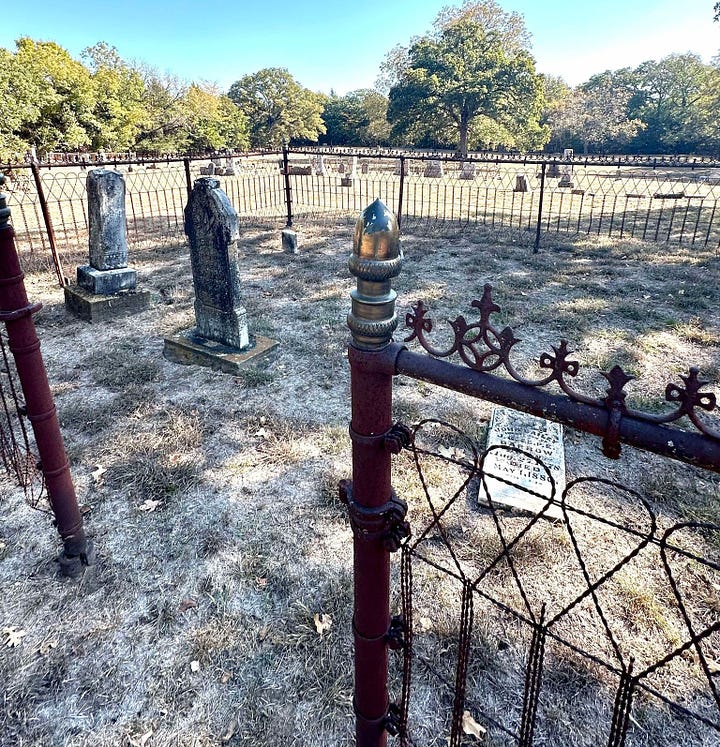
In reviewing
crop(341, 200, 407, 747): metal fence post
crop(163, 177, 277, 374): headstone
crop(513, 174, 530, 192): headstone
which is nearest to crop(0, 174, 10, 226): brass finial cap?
crop(341, 200, 407, 747): metal fence post

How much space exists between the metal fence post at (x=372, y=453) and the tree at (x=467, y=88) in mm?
29932

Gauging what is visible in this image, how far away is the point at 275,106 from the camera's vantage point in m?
42.5

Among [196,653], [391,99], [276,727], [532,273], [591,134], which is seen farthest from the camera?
[591,134]

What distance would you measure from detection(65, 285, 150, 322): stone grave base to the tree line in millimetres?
10181

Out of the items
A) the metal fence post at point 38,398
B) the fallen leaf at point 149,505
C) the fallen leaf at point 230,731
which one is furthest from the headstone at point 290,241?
the fallen leaf at point 230,731

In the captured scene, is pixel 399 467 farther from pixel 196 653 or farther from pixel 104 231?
pixel 104 231

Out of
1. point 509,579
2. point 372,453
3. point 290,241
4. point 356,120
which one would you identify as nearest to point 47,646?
point 372,453

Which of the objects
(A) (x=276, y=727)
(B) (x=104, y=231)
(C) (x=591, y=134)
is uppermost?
(C) (x=591, y=134)

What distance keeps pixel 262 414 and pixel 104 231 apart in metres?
3.82

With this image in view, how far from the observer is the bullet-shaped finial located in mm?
1090

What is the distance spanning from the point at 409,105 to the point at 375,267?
104 feet

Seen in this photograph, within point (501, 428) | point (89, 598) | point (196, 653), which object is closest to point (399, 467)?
point (501, 428)

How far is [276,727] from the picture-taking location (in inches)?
88.6

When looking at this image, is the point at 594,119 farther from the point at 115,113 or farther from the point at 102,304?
the point at 102,304
